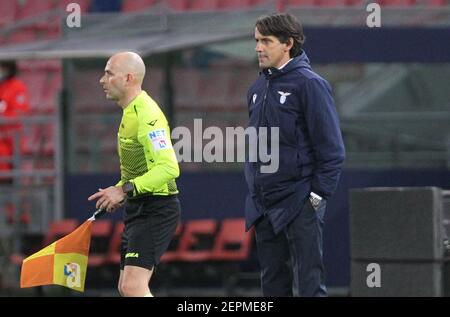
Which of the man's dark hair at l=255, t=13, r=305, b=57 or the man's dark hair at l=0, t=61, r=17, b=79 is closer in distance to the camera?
the man's dark hair at l=255, t=13, r=305, b=57

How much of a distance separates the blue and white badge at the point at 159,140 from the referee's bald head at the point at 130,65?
0.35 meters

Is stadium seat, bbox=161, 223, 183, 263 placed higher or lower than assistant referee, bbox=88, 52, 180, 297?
lower

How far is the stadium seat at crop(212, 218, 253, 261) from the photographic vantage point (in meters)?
15.1

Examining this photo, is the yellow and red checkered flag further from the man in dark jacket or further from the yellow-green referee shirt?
the man in dark jacket

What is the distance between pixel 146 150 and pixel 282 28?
1058 mm

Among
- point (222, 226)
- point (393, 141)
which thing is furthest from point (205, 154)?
point (393, 141)

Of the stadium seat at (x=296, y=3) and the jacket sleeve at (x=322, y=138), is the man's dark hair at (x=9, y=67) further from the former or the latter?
the jacket sleeve at (x=322, y=138)

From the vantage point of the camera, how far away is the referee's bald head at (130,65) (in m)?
8.66

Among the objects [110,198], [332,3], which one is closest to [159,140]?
[110,198]

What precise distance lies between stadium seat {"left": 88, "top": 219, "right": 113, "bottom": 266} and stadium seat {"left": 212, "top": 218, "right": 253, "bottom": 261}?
1125mm

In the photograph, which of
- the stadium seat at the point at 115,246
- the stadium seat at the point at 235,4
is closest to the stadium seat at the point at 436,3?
the stadium seat at the point at 235,4

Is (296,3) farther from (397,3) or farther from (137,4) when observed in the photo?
(137,4)

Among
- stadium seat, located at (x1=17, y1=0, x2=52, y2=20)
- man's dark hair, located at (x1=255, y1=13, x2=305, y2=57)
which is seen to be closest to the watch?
man's dark hair, located at (x1=255, y1=13, x2=305, y2=57)
